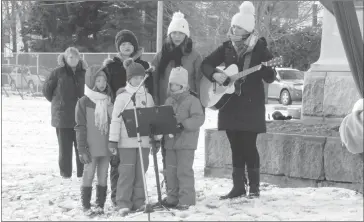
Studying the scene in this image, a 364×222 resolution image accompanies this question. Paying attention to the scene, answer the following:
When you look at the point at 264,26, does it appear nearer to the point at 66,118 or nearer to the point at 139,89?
the point at 66,118

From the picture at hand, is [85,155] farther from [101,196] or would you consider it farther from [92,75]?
[92,75]

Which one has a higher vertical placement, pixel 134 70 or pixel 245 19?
pixel 245 19

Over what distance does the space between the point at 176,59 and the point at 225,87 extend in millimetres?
523

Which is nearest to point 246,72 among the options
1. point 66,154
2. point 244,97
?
point 244,97

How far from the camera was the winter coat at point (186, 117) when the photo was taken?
562 cm

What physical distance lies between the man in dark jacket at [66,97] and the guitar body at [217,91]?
2080mm

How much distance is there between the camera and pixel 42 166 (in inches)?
330

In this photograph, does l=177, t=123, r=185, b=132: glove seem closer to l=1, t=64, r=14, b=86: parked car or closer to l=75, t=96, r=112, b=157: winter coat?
l=75, t=96, r=112, b=157: winter coat

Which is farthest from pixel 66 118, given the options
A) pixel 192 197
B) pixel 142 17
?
pixel 142 17

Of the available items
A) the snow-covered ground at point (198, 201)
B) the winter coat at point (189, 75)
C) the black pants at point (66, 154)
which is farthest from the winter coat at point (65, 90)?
the winter coat at point (189, 75)

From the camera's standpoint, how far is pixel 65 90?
24.8ft

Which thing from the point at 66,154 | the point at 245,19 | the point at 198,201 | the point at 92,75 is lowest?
the point at 198,201

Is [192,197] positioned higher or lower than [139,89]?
lower

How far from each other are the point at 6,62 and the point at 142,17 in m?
8.40
